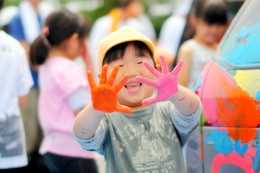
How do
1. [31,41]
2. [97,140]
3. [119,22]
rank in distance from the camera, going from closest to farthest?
[97,140], [31,41], [119,22]

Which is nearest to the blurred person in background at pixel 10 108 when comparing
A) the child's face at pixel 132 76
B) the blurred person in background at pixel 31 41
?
the child's face at pixel 132 76

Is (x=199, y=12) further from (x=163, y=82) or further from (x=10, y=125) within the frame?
(x=163, y=82)

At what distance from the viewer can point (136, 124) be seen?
2.27 meters

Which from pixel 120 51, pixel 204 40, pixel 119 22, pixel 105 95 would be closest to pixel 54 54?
pixel 204 40

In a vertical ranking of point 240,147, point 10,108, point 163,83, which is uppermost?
point 163,83

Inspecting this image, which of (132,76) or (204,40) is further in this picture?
(204,40)

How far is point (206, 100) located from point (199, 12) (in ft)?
6.23

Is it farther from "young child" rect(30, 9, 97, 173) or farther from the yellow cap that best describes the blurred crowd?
the yellow cap

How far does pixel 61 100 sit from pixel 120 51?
133 centimetres

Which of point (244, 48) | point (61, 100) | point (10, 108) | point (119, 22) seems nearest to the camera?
point (244, 48)

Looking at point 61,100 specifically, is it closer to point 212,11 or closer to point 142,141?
point 142,141

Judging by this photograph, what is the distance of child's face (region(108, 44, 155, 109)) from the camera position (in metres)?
2.22

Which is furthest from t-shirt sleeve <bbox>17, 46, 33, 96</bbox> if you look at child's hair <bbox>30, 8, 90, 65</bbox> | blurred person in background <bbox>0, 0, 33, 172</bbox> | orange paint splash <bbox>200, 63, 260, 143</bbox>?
orange paint splash <bbox>200, 63, 260, 143</bbox>

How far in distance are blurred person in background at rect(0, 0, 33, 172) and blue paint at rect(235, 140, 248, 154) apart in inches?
58.3
